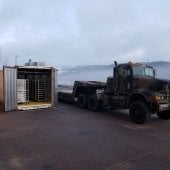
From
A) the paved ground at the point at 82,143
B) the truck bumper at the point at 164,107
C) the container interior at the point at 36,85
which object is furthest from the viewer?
the container interior at the point at 36,85

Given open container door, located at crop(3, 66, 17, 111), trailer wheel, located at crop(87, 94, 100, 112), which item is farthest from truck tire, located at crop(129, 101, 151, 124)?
open container door, located at crop(3, 66, 17, 111)

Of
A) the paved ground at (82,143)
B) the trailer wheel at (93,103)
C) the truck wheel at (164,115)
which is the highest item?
the trailer wheel at (93,103)

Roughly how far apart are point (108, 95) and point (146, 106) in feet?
11.6

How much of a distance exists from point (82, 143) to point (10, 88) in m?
8.53

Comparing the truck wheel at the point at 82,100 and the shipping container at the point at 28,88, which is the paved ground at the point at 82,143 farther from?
the truck wheel at the point at 82,100

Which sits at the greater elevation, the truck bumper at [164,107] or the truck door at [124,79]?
the truck door at [124,79]

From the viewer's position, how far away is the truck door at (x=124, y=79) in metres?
14.2

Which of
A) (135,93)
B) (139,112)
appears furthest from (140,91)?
(139,112)

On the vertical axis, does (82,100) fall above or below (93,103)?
above

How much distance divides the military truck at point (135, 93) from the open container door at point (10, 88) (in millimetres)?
4459

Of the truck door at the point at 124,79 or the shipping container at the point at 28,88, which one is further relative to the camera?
the shipping container at the point at 28,88


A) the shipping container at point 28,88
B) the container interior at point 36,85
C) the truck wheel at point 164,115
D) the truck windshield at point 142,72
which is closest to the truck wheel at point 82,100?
the shipping container at point 28,88

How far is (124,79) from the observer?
47.4 ft

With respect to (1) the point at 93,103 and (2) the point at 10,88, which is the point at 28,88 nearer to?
(2) the point at 10,88
